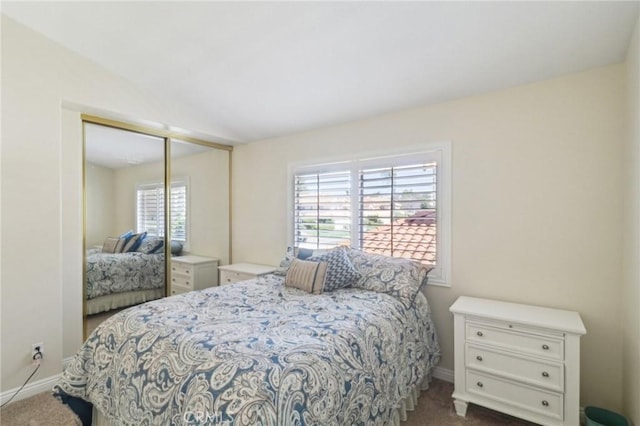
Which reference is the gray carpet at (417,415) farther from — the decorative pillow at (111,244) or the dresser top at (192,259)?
the dresser top at (192,259)

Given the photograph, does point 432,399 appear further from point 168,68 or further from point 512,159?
point 168,68

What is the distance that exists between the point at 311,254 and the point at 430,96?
1.71 metres

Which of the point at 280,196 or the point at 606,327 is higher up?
the point at 280,196

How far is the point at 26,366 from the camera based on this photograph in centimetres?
232

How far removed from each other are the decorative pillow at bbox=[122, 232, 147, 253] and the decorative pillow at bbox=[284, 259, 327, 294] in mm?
1774

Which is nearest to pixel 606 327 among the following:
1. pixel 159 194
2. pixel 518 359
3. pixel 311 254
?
pixel 518 359

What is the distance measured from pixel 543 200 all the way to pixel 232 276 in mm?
3023

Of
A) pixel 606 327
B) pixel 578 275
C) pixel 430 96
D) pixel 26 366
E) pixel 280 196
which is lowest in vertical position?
pixel 26 366

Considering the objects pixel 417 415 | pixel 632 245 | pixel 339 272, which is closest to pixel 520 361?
pixel 417 415

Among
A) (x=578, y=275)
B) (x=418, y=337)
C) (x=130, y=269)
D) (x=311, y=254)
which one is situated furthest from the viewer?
(x=130, y=269)

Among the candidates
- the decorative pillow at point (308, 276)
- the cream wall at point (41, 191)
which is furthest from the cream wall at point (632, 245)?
the cream wall at point (41, 191)

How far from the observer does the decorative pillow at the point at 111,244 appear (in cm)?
297

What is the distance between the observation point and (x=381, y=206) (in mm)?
2883

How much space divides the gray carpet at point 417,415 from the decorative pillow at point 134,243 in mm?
1335
